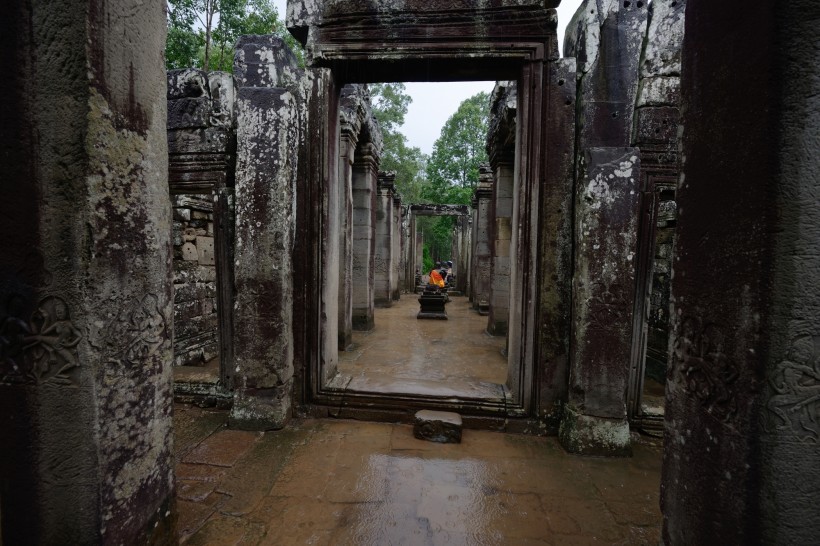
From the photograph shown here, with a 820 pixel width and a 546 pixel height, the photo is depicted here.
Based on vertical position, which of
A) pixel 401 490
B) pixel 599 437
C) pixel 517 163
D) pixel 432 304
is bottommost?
pixel 401 490

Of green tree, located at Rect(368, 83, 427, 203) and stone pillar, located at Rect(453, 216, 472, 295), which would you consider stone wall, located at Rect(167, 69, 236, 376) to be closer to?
stone pillar, located at Rect(453, 216, 472, 295)

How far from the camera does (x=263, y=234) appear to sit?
3.46 metres

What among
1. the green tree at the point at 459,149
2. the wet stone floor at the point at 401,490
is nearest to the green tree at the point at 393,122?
the green tree at the point at 459,149

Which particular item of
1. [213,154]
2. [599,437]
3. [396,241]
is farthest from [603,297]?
[396,241]

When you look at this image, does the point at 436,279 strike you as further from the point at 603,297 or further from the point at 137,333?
the point at 137,333

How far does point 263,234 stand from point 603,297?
3027mm

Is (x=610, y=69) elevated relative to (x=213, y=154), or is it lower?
elevated

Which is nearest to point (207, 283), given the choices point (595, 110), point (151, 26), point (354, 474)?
point (354, 474)

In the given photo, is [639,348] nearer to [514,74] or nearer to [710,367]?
[710,367]

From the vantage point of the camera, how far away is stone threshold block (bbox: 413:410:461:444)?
3320 millimetres

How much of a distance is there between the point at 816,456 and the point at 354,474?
252cm

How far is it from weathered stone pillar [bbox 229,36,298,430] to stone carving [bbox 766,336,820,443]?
3.30 meters

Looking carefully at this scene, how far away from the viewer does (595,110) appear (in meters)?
3.28

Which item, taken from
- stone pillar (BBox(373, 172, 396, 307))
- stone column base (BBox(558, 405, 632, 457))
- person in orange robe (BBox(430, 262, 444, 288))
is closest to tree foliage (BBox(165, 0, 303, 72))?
stone pillar (BBox(373, 172, 396, 307))
